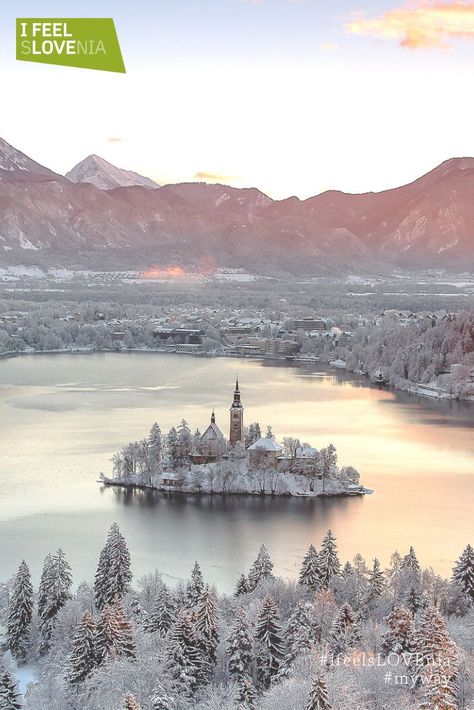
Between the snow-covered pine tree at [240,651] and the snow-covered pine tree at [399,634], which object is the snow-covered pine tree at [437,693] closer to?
the snow-covered pine tree at [399,634]

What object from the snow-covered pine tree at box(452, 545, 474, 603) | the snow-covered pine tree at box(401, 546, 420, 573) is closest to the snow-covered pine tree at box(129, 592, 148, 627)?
the snow-covered pine tree at box(401, 546, 420, 573)

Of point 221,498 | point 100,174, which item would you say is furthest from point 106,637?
point 100,174

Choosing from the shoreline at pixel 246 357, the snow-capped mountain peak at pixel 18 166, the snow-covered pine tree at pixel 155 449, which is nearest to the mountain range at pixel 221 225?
the snow-capped mountain peak at pixel 18 166

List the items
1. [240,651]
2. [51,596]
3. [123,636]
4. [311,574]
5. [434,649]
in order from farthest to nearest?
[311,574] → [51,596] → [123,636] → [240,651] → [434,649]

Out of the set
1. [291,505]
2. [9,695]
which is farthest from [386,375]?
[9,695]

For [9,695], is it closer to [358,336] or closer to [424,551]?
[424,551]

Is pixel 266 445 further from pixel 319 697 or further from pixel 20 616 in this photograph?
pixel 319 697
